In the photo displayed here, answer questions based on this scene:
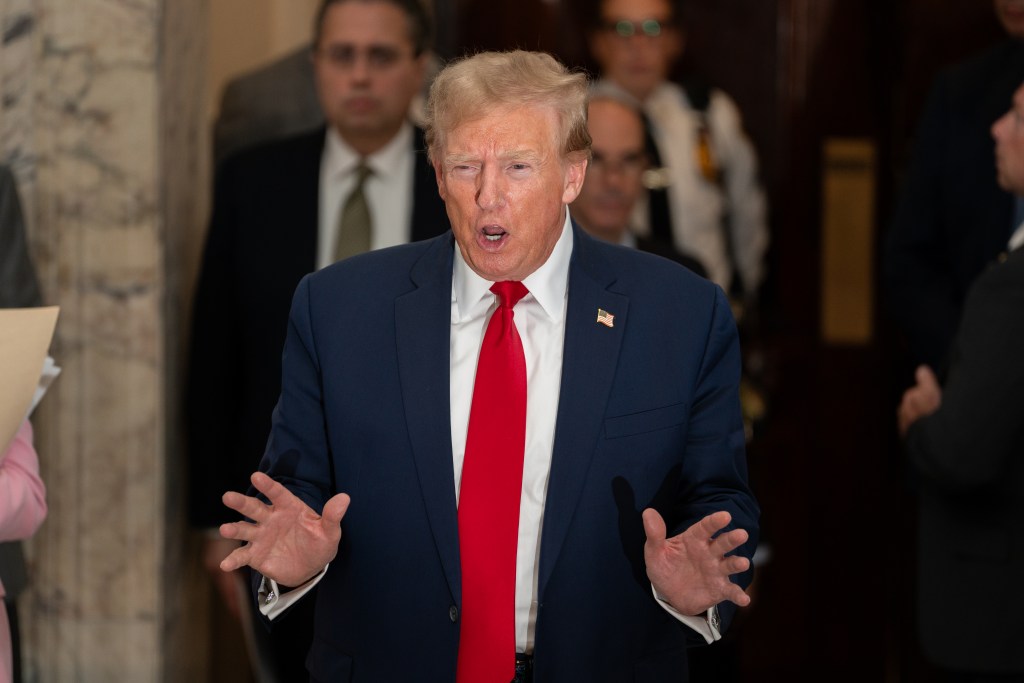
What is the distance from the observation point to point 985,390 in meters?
2.96

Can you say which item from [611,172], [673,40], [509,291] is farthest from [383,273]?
[673,40]

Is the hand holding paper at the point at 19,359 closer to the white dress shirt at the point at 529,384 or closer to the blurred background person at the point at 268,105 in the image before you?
the white dress shirt at the point at 529,384

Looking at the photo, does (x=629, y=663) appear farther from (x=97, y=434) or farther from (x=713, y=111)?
(x=713, y=111)

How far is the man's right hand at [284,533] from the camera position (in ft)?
7.01

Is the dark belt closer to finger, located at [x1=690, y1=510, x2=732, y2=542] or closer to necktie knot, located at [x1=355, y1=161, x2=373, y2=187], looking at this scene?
finger, located at [x1=690, y1=510, x2=732, y2=542]

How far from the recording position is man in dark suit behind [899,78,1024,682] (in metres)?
2.96

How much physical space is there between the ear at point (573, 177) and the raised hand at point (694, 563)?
533mm

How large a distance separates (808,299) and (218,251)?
9.62 feet

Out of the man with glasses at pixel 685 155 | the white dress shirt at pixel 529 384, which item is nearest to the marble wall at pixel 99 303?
the white dress shirt at pixel 529 384

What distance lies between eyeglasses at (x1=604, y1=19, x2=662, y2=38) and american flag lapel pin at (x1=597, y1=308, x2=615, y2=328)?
2822 millimetres

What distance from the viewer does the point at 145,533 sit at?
3422mm

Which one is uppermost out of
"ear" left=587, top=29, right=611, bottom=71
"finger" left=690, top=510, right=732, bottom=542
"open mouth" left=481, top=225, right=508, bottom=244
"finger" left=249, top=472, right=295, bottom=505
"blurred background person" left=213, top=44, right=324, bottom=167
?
"ear" left=587, top=29, right=611, bottom=71

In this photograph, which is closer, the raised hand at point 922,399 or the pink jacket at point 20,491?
the pink jacket at point 20,491

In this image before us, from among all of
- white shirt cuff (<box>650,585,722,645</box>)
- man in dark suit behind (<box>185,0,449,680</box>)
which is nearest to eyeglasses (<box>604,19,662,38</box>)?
man in dark suit behind (<box>185,0,449,680</box>)
